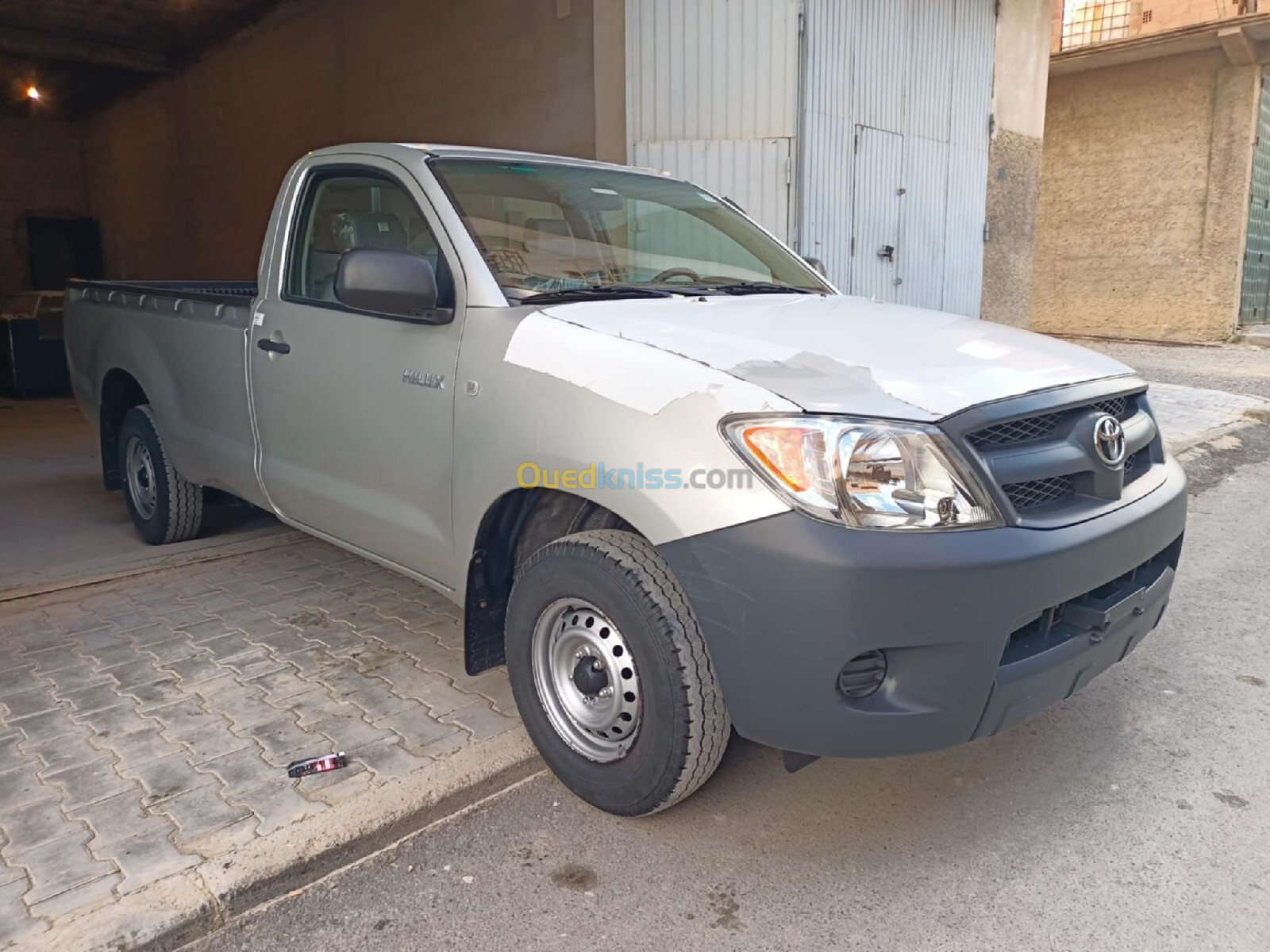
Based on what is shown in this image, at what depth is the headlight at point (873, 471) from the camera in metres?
2.16

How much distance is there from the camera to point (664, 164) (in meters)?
8.66

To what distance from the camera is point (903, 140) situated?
9.71 m

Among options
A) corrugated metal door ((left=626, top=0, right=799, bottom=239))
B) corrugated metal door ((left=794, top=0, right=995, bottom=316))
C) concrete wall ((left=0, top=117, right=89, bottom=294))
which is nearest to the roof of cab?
corrugated metal door ((left=626, top=0, right=799, bottom=239))

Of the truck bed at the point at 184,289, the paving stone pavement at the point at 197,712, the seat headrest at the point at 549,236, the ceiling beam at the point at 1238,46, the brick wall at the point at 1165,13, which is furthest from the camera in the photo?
the brick wall at the point at 1165,13

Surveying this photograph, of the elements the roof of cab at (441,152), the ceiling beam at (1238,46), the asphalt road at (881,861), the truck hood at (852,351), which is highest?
the ceiling beam at (1238,46)

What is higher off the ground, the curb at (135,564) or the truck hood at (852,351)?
the truck hood at (852,351)

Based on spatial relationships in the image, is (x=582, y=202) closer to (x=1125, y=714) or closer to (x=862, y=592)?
(x=862, y=592)

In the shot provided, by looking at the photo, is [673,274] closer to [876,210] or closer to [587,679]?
[587,679]

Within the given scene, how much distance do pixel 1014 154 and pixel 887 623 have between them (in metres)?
10.8

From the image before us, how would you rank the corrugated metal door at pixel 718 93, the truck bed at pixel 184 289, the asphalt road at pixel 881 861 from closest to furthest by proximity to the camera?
the asphalt road at pixel 881 861 < the truck bed at pixel 184 289 < the corrugated metal door at pixel 718 93

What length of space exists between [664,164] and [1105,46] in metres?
10.6

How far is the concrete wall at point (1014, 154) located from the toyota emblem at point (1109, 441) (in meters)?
9.34

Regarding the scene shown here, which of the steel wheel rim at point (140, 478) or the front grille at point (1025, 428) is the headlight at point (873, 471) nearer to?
the front grille at point (1025, 428)

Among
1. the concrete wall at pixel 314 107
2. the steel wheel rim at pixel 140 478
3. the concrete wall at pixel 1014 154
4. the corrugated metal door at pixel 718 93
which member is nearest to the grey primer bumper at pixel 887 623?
the steel wheel rim at pixel 140 478
